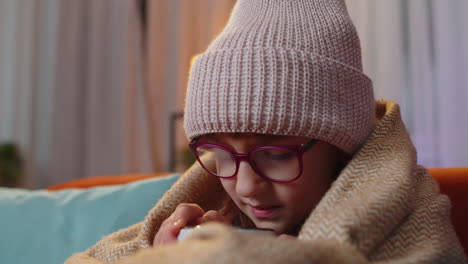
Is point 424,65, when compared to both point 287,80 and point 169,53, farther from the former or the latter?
point 169,53

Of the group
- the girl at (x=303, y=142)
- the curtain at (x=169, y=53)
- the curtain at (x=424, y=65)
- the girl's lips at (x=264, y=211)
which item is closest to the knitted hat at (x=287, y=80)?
the girl at (x=303, y=142)

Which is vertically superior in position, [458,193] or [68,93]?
[458,193]

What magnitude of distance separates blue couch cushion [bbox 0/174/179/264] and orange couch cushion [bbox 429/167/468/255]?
26.1 inches

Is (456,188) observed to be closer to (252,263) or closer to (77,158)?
(252,263)

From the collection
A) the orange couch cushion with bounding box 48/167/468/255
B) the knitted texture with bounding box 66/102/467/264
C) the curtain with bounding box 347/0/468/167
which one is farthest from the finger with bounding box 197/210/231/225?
the curtain with bounding box 347/0/468/167

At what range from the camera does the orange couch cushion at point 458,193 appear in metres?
0.89

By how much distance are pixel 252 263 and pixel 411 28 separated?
65.9 inches

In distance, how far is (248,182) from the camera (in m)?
0.71

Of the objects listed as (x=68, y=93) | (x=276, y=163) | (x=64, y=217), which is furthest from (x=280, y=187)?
(x=68, y=93)

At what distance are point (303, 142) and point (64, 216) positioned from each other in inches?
27.6

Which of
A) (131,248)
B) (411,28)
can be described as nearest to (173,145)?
(411,28)

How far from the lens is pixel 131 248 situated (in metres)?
0.80

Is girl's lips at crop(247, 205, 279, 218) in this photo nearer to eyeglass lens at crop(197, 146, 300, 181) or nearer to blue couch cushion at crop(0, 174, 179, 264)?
eyeglass lens at crop(197, 146, 300, 181)

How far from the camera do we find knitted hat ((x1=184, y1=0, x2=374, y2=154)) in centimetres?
70
